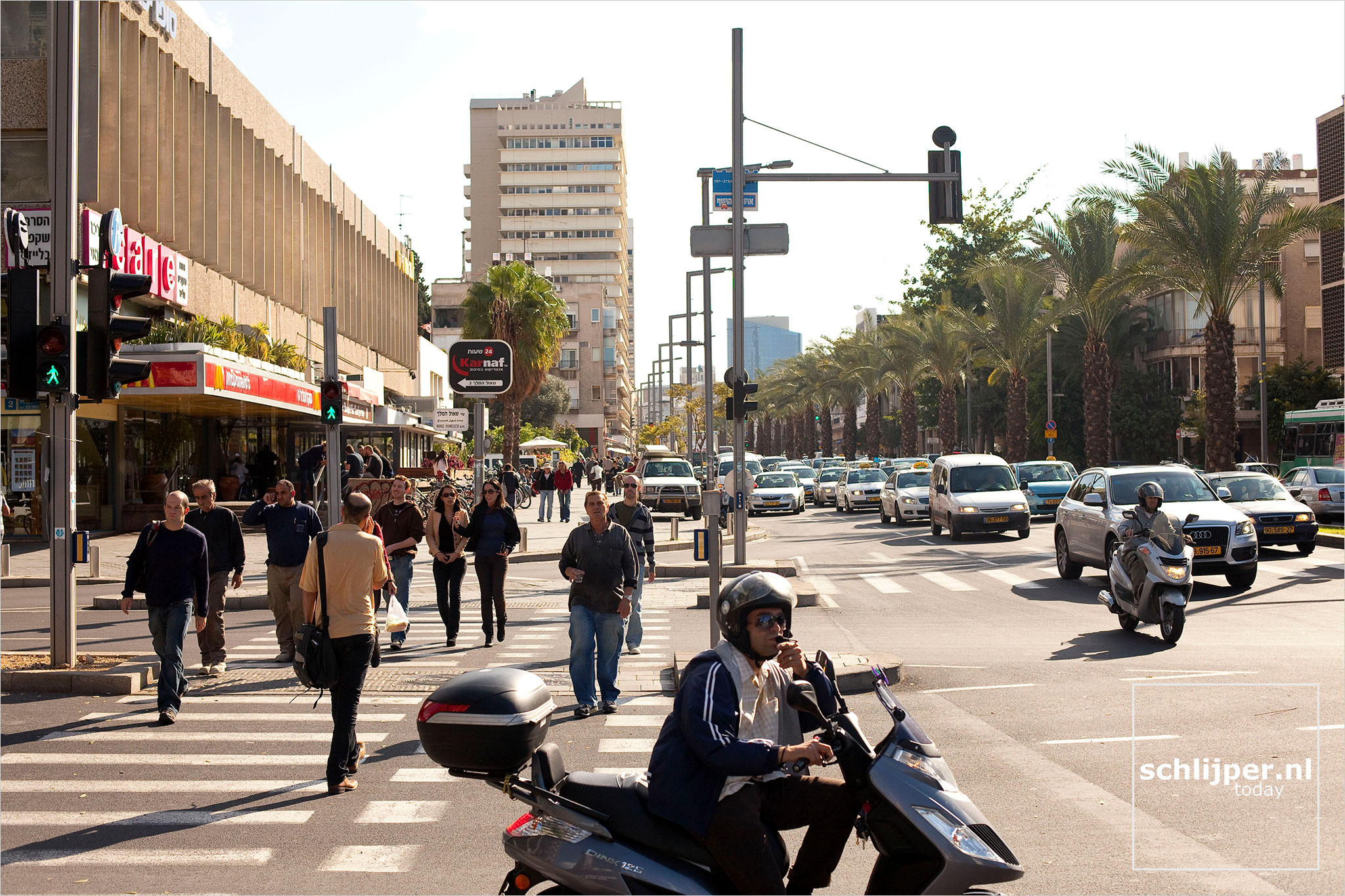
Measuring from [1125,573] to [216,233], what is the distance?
2891cm

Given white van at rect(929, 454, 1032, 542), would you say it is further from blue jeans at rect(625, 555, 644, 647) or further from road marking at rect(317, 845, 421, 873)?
road marking at rect(317, 845, 421, 873)

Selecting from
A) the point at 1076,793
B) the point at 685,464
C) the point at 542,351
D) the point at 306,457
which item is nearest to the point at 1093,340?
the point at 685,464

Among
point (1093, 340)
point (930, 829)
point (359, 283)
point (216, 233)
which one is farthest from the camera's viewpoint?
point (359, 283)

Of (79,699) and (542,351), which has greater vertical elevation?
(542,351)

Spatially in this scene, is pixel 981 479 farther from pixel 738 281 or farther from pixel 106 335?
pixel 106 335

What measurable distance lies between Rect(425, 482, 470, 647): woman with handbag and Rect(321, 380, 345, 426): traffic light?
13.7 ft

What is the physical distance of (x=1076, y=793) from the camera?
679cm

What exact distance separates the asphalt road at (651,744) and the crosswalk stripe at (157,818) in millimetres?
18

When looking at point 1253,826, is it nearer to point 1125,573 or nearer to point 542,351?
point 1125,573

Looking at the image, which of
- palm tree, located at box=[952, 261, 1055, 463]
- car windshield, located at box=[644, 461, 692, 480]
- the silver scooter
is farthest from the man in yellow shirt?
palm tree, located at box=[952, 261, 1055, 463]

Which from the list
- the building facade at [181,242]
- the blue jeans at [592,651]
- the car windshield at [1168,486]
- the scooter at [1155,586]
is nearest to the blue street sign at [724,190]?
the building facade at [181,242]

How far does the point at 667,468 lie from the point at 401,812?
3345 cm

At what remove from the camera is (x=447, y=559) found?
13.2m

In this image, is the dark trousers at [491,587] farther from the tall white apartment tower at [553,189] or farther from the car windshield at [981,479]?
the tall white apartment tower at [553,189]
